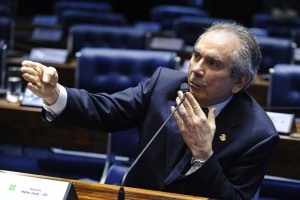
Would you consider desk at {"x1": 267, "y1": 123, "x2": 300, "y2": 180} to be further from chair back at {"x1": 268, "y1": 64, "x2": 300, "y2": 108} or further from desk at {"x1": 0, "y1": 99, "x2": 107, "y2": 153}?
desk at {"x1": 0, "y1": 99, "x2": 107, "y2": 153}

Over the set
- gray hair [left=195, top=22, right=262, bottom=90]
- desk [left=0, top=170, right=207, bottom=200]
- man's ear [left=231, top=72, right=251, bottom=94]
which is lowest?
desk [left=0, top=170, right=207, bottom=200]

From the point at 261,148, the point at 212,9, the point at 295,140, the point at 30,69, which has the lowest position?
the point at 212,9

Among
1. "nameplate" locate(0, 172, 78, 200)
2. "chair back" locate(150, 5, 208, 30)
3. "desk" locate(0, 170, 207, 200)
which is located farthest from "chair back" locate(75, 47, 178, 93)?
"chair back" locate(150, 5, 208, 30)

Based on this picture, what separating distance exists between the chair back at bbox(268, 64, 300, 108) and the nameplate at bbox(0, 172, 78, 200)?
190cm

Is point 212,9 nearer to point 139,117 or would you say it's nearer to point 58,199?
point 139,117

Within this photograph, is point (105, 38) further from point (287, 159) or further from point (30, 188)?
point (30, 188)

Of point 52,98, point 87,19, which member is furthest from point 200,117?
point 87,19

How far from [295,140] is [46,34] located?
363 cm

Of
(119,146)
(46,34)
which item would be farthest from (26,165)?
(46,34)

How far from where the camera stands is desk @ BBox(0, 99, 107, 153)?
3018mm

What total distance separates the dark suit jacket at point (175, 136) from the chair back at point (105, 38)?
2.61 metres

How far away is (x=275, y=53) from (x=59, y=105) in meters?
2.94

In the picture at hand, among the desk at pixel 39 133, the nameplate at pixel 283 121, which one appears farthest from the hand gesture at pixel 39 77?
the nameplate at pixel 283 121

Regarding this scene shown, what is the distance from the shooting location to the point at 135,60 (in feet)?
11.6
